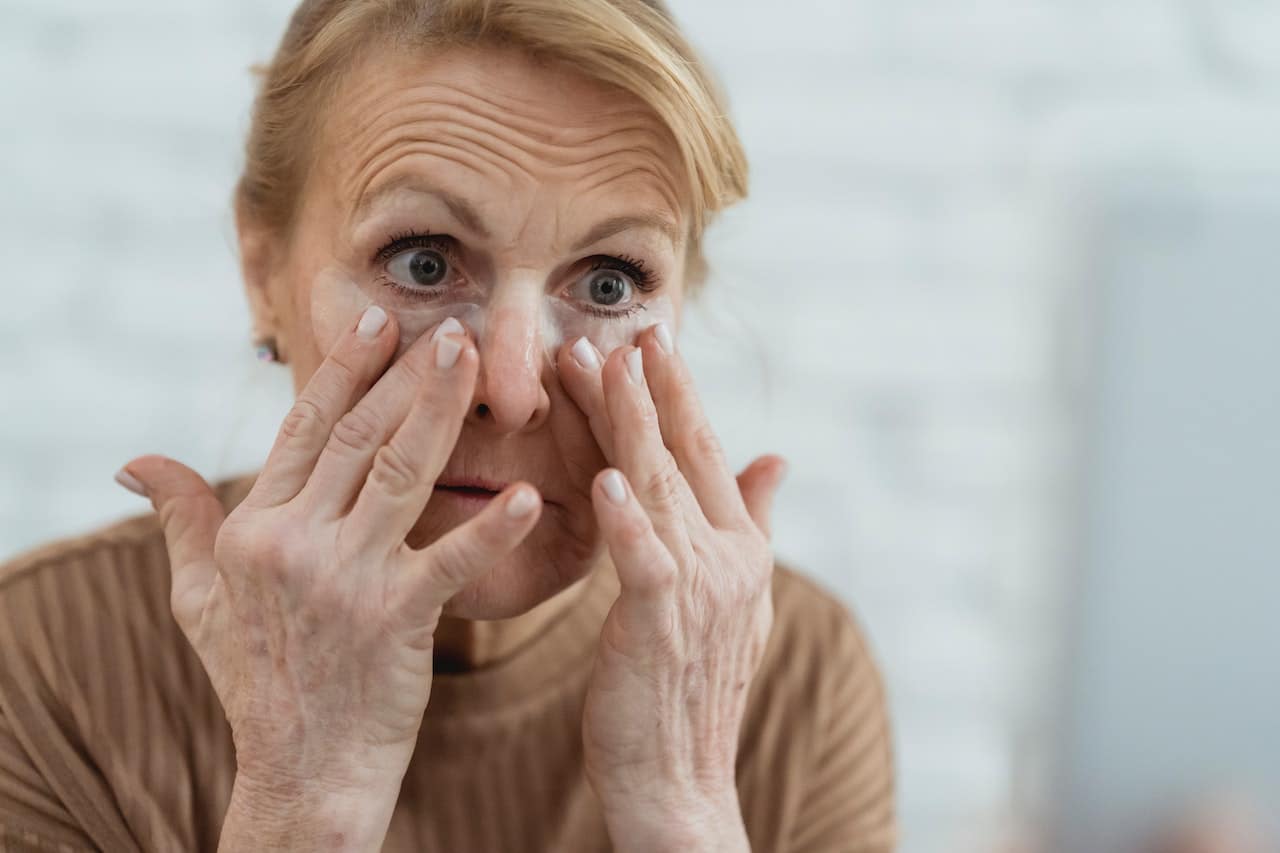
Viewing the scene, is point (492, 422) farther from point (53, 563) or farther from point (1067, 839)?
point (1067, 839)

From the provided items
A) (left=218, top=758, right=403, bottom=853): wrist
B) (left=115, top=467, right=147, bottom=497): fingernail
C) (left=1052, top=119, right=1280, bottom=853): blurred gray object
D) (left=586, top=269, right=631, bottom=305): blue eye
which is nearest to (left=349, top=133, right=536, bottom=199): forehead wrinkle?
(left=586, top=269, right=631, bottom=305): blue eye

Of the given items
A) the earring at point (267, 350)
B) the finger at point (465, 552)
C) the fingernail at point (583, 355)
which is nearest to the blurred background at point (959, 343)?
the earring at point (267, 350)

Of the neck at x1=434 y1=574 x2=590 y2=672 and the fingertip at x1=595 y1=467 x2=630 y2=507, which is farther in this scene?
the neck at x1=434 y1=574 x2=590 y2=672

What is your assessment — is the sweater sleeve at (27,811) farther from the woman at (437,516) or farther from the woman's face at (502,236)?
the woman's face at (502,236)

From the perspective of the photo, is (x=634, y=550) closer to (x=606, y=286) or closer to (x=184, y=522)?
(x=606, y=286)

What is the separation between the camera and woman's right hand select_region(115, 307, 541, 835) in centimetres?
90

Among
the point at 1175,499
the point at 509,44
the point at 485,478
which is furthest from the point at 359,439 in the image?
the point at 1175,499

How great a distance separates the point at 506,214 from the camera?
96 centimetres

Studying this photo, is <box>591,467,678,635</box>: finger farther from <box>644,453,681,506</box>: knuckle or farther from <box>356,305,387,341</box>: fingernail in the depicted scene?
<box>356,305,387,341</box>: fingernail

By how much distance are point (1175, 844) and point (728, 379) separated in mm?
914

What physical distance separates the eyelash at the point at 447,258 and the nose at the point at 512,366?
0.19 feet

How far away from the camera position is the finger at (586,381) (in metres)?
0.98

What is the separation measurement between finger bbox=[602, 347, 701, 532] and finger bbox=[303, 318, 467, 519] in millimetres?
121

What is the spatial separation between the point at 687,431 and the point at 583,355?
12 cm
